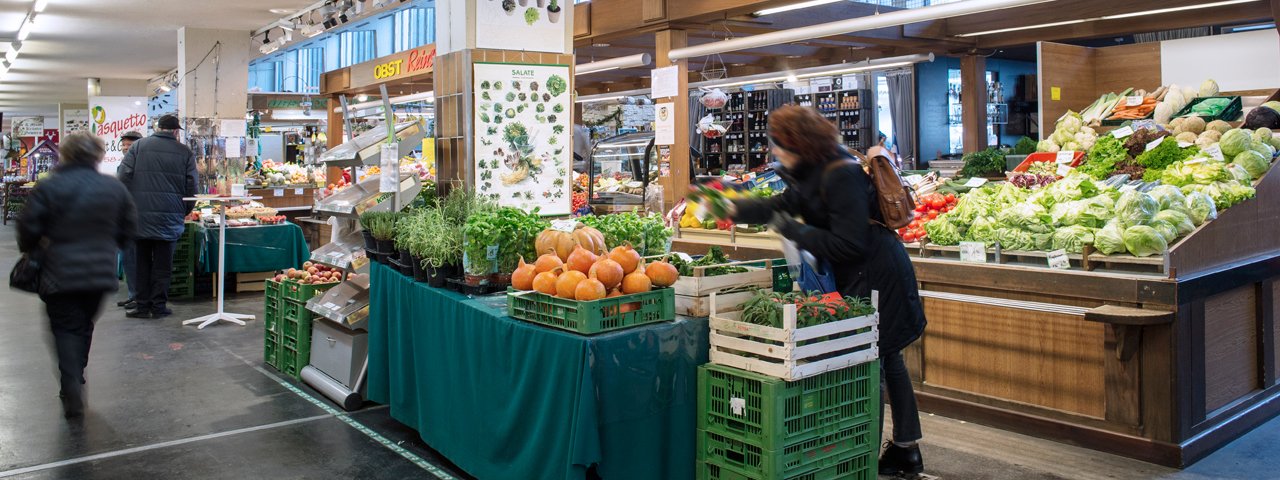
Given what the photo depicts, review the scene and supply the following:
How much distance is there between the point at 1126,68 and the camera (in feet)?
23.1

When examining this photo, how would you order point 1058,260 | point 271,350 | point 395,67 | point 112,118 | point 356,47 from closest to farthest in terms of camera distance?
point 1058,260 < point 271,350 < point 395,67 < point 112,118 < point 356,47

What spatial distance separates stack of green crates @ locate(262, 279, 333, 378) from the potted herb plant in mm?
2071

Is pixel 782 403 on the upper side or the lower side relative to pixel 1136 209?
lower

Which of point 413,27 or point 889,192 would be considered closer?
point 889,192

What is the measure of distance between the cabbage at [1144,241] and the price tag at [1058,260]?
0.87 feet

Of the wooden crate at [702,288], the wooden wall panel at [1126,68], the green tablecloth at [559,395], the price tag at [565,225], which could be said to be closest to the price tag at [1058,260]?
the wooden crate at [702,288]

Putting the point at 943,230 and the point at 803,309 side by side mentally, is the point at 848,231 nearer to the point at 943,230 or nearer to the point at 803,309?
the point at 803,309

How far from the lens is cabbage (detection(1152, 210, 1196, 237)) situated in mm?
4141

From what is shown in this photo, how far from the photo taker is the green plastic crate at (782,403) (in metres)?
2.87

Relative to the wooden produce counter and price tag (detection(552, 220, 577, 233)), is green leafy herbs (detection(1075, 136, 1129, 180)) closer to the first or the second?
the wooden produce counter

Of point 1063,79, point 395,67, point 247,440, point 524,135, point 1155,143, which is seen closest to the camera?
point 247,440

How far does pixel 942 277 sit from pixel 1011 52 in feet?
40.2


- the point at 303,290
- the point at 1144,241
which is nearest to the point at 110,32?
the point at 303,290

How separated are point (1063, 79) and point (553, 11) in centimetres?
401
